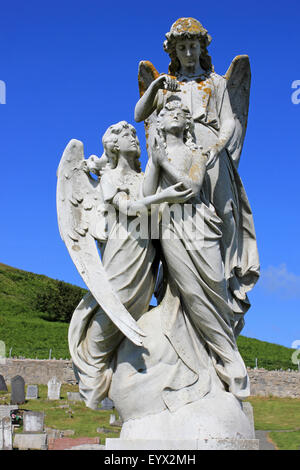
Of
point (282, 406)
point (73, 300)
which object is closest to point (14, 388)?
point (282, 406)

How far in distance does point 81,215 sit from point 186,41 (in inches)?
86.1

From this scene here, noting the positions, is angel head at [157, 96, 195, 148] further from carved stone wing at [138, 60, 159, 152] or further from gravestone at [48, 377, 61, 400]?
gravestone at [48, 377, 61, 400]

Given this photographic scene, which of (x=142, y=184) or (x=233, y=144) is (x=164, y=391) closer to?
(x=142, y=184)

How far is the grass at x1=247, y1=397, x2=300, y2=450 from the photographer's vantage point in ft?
50.4

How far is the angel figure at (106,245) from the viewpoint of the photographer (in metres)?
5.71

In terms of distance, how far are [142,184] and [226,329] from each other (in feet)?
5.41

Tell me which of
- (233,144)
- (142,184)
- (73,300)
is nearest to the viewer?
(142,184)

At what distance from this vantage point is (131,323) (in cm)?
547

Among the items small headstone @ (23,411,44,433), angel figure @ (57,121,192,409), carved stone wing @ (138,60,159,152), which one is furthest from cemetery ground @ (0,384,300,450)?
carved stone wing @ (138,60,159,152)

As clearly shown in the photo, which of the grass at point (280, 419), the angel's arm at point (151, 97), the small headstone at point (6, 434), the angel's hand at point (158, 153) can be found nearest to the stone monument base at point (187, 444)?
the angel's hand at point (158, 153)

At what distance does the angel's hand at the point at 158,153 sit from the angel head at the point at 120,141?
46 cm

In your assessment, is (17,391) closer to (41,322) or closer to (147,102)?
(147,102)

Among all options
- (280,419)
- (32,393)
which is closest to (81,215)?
(280,419)

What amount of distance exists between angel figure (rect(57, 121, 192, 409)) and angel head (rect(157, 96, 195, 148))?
38 cm
